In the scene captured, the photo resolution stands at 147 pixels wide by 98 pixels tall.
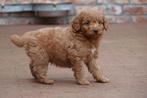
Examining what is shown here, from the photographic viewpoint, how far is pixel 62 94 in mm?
5945

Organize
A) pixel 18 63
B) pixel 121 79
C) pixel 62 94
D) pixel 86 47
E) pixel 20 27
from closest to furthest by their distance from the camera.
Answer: pixel 62 94, pixel 86 47, pixel 121 79, pixel 18 63, pixel 20 27

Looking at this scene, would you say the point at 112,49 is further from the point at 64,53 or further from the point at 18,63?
the point at 64,53

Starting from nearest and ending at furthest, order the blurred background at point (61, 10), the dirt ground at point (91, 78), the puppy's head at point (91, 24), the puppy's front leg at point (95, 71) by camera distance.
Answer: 1. the dirt ground at point (91, 78)
2. the puppy's head at point (91, 24)
3. the puppy's front leg at point (95, 71)
4. the blurred background at point (61, 10)

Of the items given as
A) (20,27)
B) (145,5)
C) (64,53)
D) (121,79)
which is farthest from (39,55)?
(145,5)

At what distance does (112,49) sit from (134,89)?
10.4ft

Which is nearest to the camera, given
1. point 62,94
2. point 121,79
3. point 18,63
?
point 62,94

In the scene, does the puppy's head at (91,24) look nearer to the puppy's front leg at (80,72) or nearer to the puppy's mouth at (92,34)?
the puppy's mouth at (92,34)

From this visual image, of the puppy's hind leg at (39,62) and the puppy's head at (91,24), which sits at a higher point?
the puppy's head at (91,24)

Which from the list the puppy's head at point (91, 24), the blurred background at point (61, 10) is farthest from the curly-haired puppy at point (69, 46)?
the blurred background at point (61, 10)

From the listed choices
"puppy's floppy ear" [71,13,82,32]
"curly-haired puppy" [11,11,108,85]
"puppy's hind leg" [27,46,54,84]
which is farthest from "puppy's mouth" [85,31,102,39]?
"puppy's hind leg" [27,46,54,84]

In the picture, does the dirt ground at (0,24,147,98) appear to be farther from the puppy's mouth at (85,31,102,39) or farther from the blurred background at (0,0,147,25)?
the blurred background at (0,0,147,25)

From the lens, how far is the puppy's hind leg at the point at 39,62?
20.9 feet

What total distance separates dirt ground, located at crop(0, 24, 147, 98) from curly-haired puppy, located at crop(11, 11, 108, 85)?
0.21m

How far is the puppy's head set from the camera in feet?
20.1
